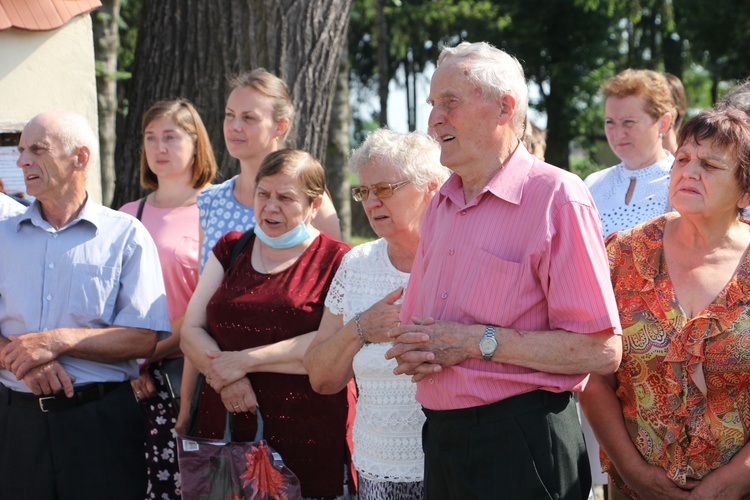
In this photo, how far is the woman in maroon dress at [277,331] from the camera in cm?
383

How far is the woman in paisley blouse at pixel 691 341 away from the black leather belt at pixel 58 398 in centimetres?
208

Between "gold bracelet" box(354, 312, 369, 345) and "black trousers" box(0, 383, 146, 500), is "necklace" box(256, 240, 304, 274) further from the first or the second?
"black trousers" box(0, 383, 146, 500)

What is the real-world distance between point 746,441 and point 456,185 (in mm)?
1322

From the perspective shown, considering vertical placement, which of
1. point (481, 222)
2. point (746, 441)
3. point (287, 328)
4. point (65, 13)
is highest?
point (65, 13)

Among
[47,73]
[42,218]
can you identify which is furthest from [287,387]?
[47,73]

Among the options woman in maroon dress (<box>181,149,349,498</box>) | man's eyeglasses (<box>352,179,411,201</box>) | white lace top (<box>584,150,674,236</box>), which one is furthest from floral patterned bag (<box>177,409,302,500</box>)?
white lace top (<box>584,150,674,236</box>)

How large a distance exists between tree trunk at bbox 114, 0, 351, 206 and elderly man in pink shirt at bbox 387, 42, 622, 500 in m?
3.01

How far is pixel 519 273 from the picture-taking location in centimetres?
280

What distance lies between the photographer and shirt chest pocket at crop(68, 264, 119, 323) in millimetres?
3980

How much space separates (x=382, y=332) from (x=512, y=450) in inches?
28.9

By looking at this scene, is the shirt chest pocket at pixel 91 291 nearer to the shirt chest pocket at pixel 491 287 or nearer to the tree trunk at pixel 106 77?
the shirt chest pocket at pixel 491 287

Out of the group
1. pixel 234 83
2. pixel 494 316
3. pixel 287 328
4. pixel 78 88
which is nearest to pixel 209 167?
pixel 234 83

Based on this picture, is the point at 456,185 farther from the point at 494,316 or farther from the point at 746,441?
the point at 746,441

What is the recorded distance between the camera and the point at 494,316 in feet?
9.33
